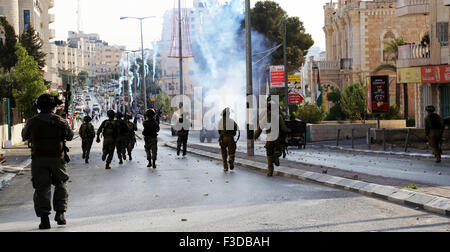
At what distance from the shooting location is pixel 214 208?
35.2 feet

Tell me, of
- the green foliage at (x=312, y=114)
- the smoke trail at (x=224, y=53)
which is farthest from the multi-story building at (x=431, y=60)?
the smoke trail at (x=224, y=53)

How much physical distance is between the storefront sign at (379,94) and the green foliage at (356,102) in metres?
10.4

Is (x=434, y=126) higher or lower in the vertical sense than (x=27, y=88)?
lower

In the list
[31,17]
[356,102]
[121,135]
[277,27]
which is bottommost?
[121,135]

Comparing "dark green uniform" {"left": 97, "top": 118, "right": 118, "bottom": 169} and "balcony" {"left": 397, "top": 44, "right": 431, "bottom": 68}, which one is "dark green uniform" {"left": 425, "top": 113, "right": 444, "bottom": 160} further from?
"balcony" {"left": 397, "top": 44, "right": 431, "bottom": 68}

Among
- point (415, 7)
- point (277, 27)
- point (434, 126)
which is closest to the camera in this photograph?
point (434, 126)

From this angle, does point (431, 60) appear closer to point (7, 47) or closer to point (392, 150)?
point (392, 150)

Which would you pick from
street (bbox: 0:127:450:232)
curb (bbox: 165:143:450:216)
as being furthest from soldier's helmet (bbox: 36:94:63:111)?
curb (bbox: 165:143:450:216)

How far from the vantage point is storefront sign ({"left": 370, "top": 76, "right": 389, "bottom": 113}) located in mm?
31938

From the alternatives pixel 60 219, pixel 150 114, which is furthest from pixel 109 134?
pixel 60 219

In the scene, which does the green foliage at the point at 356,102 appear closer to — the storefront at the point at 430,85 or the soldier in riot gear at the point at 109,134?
the storefront at the point at 430,85

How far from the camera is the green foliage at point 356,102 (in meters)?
42.7

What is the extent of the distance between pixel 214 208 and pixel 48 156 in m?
2.65
